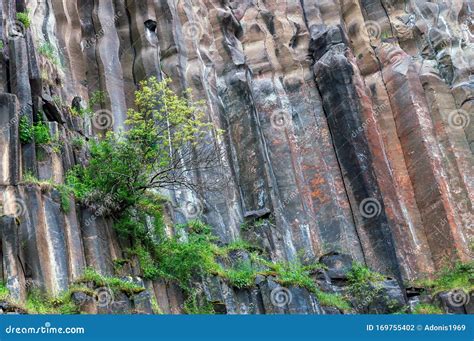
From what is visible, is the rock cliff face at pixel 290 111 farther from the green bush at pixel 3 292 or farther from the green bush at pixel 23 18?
the green bush at pixel 3 292

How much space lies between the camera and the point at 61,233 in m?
16.7

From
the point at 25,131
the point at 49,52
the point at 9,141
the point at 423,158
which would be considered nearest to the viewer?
the point at 9,141

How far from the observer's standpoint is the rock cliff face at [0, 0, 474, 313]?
781 inches

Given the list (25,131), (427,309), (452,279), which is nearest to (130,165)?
(25,131)

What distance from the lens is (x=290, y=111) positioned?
28891 millimetres

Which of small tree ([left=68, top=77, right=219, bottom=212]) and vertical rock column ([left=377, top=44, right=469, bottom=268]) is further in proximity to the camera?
vertical rock column ([left=377, top=44, right=469, bottom=268])

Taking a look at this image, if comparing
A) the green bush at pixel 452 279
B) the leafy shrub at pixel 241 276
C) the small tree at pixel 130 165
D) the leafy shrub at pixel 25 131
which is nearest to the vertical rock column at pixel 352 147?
the green bush at pixel 452 279

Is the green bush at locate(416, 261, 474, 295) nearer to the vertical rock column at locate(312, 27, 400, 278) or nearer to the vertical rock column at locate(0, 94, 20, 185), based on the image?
the vertical rock column at locate(312, 27, 400, 278)

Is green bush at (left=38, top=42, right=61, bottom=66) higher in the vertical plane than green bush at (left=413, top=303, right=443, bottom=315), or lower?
higher

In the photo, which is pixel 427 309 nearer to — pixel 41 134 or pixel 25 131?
pixel 41 134

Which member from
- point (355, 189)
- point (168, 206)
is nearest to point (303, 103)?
point (355, 189)

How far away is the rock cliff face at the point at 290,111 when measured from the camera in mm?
19828

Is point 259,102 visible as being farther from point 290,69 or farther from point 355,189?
point 355,189

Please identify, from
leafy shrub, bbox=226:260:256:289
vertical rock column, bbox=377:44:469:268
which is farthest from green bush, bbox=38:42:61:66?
vertical rock column, bbox=377:44:469:268
